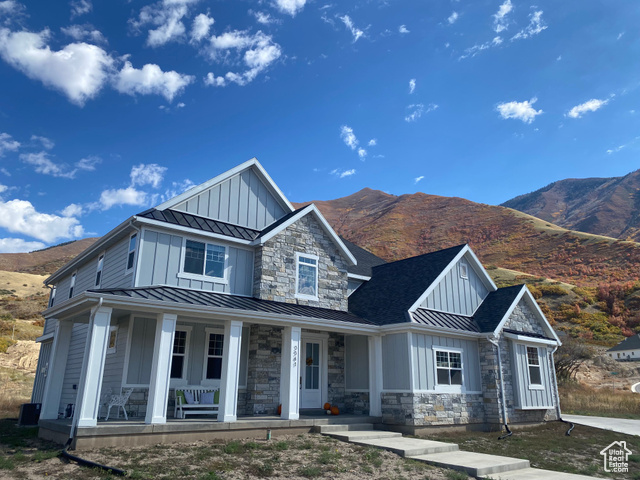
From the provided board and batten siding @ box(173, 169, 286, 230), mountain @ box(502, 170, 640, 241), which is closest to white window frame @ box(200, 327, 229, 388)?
board and batten siding @ box(173, 169, 286, 230)

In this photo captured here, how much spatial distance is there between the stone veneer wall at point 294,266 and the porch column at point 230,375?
2.67 m

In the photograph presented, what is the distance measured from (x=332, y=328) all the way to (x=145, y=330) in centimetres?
516

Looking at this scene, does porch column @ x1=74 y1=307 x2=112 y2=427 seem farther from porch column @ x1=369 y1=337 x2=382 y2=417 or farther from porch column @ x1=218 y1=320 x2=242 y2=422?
porch column @ x1=369 y1=337 x2=382 y2=417

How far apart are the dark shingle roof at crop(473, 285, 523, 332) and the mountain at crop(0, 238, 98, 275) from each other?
237 feet

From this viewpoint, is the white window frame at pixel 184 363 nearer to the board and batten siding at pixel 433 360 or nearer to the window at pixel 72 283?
the board and batten siding at pixel 433 360

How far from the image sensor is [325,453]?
949 centimetres

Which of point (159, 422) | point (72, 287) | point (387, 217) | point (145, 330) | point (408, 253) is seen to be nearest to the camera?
point (159, 422)

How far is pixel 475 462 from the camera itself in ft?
31.2

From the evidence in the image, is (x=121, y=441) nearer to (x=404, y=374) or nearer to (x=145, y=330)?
(x=145, y=330)

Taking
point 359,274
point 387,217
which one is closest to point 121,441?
point 359,274

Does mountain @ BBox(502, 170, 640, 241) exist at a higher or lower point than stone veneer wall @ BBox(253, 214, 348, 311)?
higher

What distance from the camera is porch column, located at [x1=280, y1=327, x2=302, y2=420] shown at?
39.4 feet

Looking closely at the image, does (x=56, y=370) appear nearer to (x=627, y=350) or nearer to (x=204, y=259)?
(x=204, y=259)

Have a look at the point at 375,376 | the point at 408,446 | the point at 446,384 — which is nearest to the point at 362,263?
the point at 375,376
